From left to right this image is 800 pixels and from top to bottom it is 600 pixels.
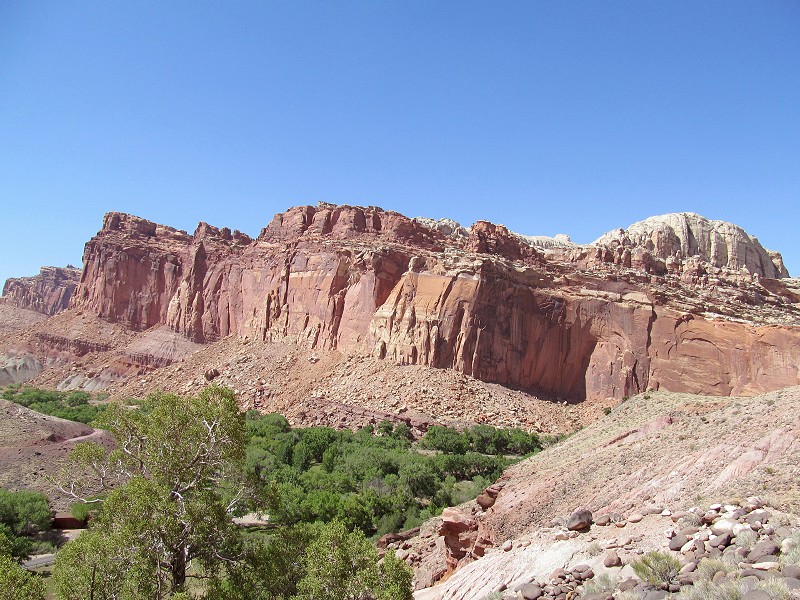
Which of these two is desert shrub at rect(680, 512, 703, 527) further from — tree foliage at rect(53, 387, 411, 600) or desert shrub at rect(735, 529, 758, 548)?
tree foliage at rect(53, 387, 411, 600)

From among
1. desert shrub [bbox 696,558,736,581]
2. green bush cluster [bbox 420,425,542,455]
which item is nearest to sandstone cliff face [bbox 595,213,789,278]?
green bush cluster [bbox 420,425,542,455]

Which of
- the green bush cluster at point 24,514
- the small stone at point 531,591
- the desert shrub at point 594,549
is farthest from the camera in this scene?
the green bush cluster at point 24,514

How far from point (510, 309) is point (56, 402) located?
156 ft

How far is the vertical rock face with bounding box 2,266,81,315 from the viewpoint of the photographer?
141375mm

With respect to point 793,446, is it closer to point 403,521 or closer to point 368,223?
point 403,521

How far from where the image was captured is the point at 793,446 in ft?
42.1

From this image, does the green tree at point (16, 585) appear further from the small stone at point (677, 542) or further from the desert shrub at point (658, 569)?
the small stone at point (677, 542)

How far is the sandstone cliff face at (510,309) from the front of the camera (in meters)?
55.9

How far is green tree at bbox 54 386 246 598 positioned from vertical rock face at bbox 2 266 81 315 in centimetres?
14594

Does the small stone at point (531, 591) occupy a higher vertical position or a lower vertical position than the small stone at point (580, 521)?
lower

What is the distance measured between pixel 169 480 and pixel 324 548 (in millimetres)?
4261

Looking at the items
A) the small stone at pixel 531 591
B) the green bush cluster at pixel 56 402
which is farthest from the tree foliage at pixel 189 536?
the green bush cluster at pixel 56 402

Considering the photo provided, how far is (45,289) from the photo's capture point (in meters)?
147

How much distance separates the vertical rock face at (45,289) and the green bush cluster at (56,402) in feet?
260
